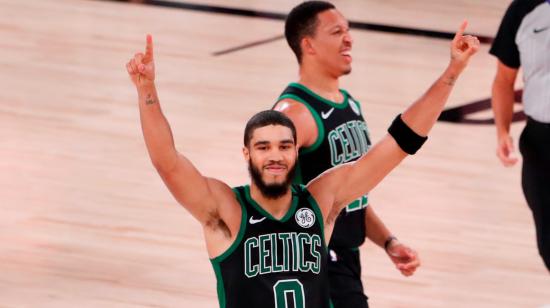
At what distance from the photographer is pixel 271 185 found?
4.07 metres

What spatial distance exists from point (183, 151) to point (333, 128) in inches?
160

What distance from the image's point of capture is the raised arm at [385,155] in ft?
13.5

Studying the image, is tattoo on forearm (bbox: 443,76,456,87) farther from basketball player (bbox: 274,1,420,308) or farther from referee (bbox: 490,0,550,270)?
referee (bbox: 490,0,550,270)

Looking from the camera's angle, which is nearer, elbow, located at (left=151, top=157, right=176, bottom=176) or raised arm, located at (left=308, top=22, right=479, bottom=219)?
elbow, located at (left=151, top=157, right=176, bottom=176)

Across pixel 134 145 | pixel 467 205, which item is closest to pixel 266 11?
pixel 134 145

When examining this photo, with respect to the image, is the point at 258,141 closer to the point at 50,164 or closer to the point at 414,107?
the point at 414,107

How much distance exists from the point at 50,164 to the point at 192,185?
4636mm

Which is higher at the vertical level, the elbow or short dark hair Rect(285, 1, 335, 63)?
short dark hair Rect(285, 1, 335, 63)

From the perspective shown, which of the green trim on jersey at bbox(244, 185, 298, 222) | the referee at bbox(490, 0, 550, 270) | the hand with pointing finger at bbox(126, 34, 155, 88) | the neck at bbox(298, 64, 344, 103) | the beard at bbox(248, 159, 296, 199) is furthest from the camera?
the referee at bbox(490, 0, 550, 270)

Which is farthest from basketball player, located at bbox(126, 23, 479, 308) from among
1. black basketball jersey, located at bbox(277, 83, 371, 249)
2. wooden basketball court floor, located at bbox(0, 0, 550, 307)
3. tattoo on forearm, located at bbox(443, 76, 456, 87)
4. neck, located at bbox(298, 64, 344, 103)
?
wooden basketball court floor, located at bbox(0, 0, 550, 307)

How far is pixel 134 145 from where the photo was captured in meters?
9.07

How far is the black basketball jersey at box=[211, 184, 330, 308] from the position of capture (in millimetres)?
4121

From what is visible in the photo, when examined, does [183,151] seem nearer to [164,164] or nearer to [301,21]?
[301,21]

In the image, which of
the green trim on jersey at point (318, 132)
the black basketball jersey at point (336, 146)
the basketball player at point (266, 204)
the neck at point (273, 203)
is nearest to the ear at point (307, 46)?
the black basketball jersey at point (336, 146)
